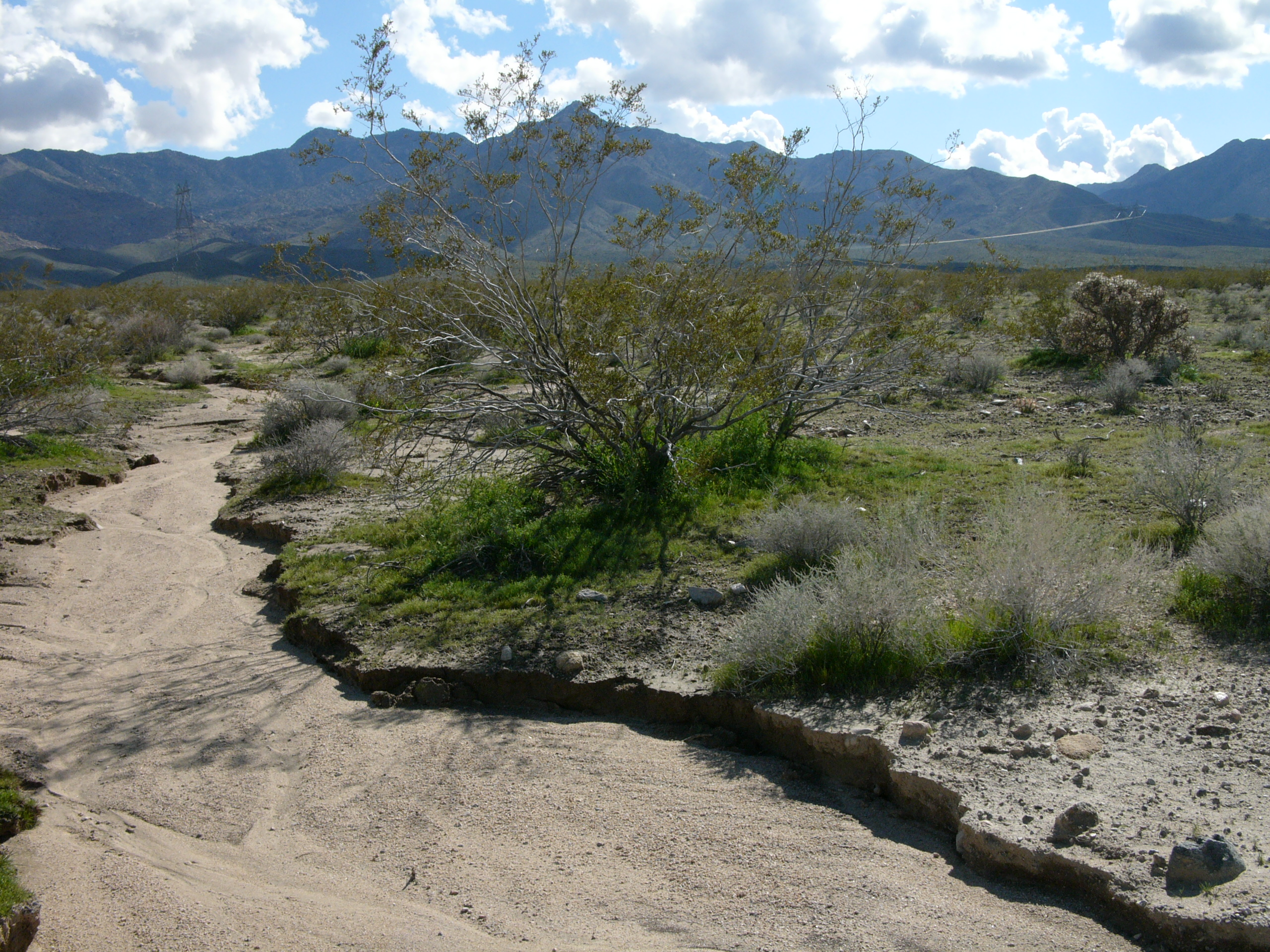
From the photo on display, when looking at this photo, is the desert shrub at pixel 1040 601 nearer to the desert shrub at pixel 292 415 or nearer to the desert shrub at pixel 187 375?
the desert shrub at pixel 292 415

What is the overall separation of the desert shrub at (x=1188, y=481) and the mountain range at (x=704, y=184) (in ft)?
12.3

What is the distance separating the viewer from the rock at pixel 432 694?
510cm

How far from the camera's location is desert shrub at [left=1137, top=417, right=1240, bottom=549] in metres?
6.06

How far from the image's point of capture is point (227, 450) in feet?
41.3

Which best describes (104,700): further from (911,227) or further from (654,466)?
(911,227)

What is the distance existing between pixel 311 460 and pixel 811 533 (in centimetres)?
628

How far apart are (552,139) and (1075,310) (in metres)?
13.5

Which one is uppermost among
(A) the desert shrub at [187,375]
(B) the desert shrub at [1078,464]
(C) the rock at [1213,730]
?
(A) the desert shrub at [187,375]

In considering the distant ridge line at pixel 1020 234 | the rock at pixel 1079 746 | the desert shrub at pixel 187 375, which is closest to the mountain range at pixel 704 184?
the distant ridge line at pixel 1020 234

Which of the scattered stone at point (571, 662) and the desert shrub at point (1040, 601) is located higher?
the desert shrub at point (1040, 601)

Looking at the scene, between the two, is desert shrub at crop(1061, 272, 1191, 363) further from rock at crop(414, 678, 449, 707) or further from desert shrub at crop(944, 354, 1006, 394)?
rock at crop(414, 678, 449, 707)

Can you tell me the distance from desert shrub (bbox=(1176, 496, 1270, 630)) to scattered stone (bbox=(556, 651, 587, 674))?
3.69m

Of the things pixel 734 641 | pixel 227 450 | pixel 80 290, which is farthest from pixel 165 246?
pixel 734 641

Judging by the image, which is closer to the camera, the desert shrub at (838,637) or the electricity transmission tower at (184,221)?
the desert shrub at (838,637)
